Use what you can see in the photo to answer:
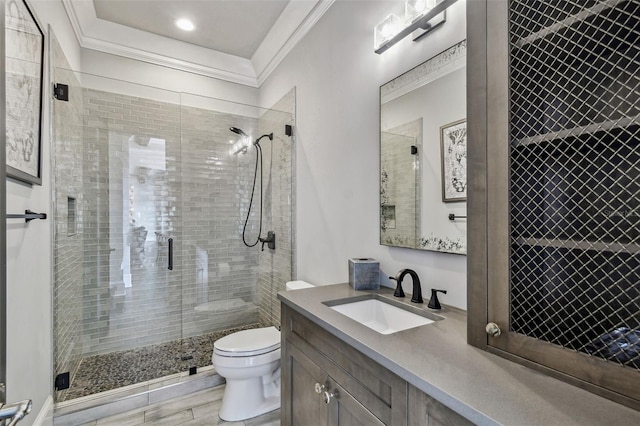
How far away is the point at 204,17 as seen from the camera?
8.46 ft

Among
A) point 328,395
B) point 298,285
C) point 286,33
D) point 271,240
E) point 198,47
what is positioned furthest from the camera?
point 198,47

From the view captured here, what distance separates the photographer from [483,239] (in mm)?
854

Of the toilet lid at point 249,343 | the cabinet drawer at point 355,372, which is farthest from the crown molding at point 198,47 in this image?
the toilet lid at point 249,343

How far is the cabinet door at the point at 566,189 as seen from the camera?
63cm

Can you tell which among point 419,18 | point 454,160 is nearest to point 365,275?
point 454,160

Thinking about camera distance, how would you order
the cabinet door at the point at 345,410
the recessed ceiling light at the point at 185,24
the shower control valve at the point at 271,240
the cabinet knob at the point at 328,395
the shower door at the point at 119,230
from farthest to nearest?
1. the shower control valve at the point at 271,240
2. the recessed ceiling light at the point at 185,24
3. the shower door at the point at 119,230
4. the cabinet knob at the point at 328,395
5. the cabinet door at the point at 345,410

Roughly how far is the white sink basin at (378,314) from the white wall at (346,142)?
169 mm

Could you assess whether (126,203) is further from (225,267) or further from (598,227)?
(598,227)

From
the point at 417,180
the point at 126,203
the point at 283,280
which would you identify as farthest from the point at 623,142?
the point at 126,203

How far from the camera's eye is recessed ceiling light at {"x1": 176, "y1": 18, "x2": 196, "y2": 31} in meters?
2.63

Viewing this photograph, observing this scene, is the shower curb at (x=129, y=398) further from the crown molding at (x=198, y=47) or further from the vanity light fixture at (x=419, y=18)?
the crown molding at (x=198, y=47)

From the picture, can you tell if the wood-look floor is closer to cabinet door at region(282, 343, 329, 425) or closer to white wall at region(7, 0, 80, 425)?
white wall at region(7, 0, 80, 425)

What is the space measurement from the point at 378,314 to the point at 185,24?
2892 mm

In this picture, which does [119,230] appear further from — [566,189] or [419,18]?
[566,189]
